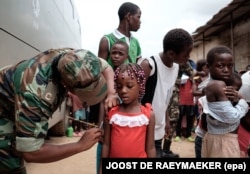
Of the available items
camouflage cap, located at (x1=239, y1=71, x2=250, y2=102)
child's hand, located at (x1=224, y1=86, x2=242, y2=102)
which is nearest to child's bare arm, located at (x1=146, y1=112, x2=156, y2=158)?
child's hand, located at (x1=224, y1=86, x2=242, y2=102)

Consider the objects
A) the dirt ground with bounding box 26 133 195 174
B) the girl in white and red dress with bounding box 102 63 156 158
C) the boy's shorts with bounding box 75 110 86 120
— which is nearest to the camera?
the girl in white and red dress with bounding box 102 63 156 158

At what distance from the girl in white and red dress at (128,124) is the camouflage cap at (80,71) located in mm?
459

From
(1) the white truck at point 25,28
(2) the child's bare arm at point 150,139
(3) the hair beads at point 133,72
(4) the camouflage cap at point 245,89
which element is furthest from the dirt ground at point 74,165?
(3) the hair beads at point 133,72

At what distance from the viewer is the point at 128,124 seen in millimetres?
2170

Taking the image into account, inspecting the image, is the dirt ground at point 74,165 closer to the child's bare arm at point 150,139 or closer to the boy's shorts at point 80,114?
the child's bare arm at point 150,139

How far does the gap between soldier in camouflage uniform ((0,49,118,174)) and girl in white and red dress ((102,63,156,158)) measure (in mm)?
359

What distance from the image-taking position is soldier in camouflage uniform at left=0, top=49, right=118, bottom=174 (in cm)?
159

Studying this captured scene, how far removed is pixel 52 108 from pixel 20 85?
207 millimetres

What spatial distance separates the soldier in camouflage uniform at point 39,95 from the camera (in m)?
1.59

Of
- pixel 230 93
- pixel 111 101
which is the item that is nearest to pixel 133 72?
pixel 111 101

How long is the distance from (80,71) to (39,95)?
0.23m

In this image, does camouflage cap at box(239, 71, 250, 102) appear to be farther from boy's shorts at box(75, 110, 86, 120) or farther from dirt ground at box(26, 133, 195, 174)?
boy's shorts at box(75, 110, 86, 120)

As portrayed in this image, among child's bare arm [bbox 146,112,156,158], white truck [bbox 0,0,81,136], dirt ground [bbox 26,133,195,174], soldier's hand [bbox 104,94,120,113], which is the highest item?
white truck [bbox 0,0,81,136]

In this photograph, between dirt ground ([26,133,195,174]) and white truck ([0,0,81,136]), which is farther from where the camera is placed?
dirt ground ([26,133,195,174])
